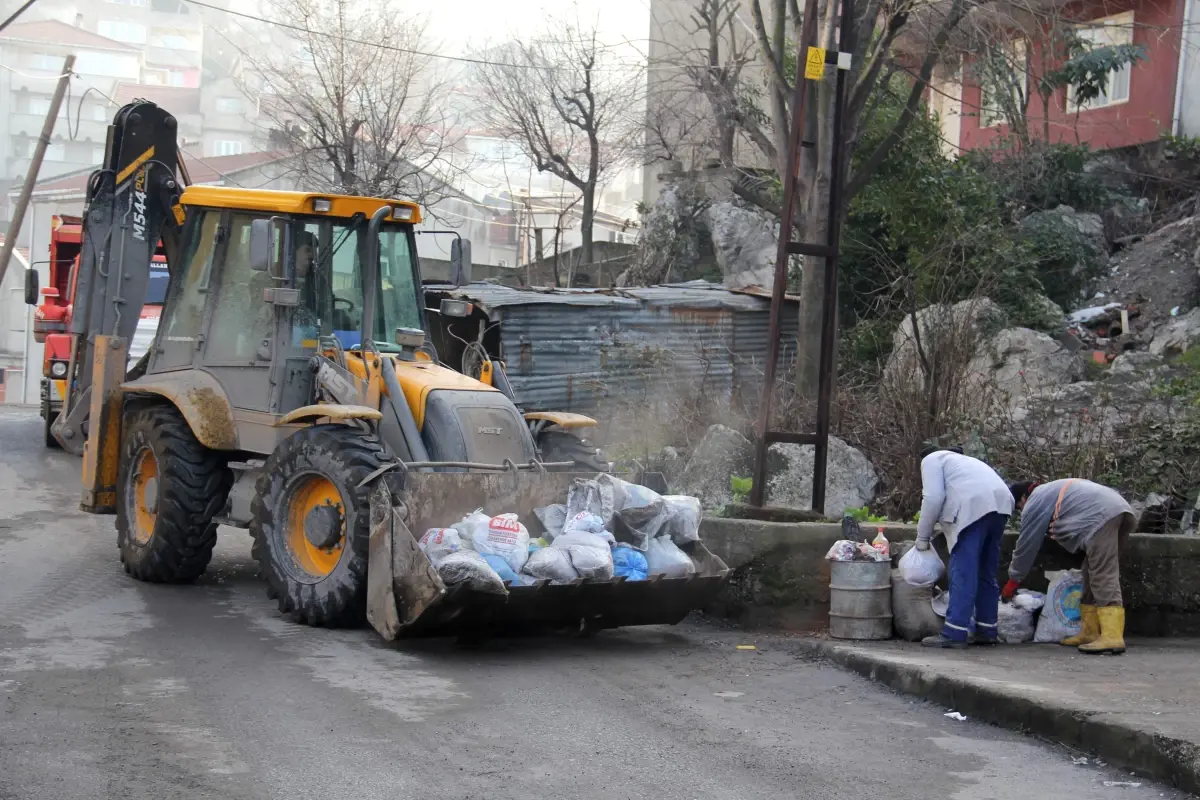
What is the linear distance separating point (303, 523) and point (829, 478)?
5.34m

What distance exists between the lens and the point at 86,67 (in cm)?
8981

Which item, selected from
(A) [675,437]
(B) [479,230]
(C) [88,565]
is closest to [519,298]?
(A) [675,437]

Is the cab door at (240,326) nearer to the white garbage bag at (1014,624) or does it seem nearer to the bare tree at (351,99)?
the white garbage bag at (1014,624)

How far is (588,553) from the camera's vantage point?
319 inches

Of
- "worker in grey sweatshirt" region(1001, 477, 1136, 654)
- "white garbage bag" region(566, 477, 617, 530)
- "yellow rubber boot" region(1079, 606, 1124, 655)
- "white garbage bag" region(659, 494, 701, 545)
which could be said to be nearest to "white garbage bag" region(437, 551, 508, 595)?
"white garbage bag" region(566, 477, 617, 530)

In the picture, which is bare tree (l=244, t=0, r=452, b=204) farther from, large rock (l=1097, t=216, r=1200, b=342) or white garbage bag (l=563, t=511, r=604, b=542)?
white garbage bag (l=563, t=511, r=604, b=542)

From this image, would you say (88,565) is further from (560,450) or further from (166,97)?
(166,97)

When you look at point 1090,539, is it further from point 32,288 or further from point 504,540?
point 32,288

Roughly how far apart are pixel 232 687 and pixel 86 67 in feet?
301

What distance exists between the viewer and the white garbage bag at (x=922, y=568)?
8961 mm

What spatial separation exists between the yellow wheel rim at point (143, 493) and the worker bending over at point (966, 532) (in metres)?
5.63

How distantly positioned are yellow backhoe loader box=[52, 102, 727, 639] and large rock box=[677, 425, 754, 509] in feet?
10.8

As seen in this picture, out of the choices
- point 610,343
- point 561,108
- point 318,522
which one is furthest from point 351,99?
point 318,522

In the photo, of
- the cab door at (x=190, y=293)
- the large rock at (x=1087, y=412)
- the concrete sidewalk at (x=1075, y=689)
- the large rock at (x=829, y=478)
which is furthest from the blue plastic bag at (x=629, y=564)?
the large rock at (x=1087, y=412)
